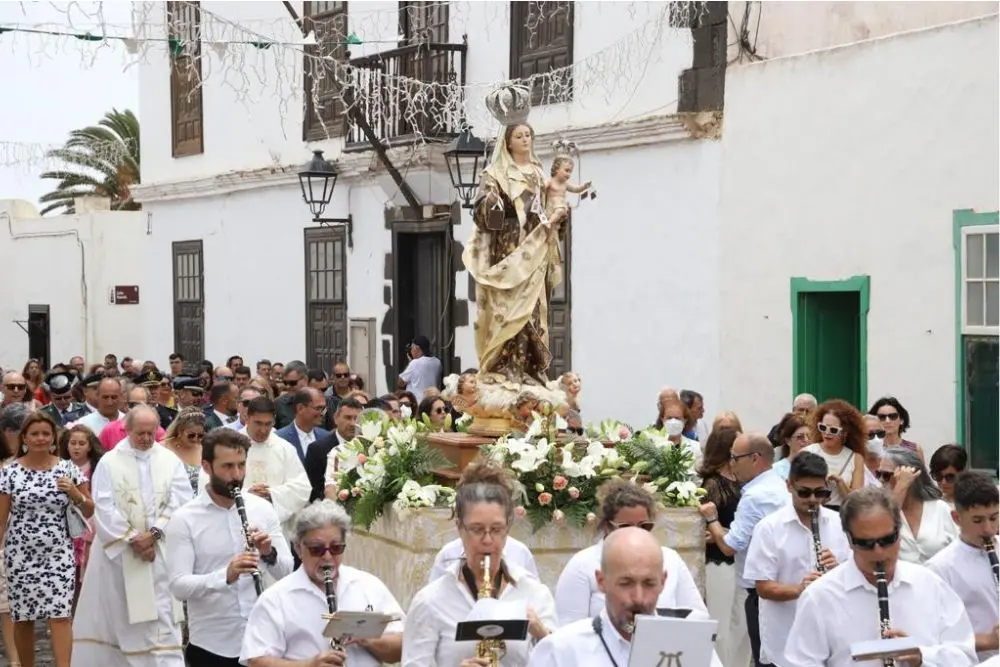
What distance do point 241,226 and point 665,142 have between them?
8797 mm

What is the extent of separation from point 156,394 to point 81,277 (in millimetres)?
16104

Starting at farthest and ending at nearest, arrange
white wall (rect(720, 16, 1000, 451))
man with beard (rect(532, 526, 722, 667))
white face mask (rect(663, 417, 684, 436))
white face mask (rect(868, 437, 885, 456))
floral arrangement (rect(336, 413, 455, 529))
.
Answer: white wall (rect(720, 16, 1000, 451)), white face mask (rect(663, 417, 684, 436)), white face mask (rect(868, 437, 885, 456)), floral arrangement (rect(336, 413, 455, 529)), man with beard (rect(532, 526, 722, 667))

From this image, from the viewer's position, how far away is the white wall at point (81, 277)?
95.9 feet

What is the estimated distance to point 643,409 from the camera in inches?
623

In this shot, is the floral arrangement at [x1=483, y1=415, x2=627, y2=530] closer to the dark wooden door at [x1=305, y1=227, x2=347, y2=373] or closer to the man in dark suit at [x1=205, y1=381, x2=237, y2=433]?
the man in dark suit at [x1=205, y1=381, x2=237, y2=433]

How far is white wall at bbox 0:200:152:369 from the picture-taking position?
95.9ft

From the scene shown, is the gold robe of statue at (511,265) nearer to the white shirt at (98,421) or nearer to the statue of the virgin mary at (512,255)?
the statue of the virgin mary at (512,255)

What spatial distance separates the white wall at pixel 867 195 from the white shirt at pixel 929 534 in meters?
4.92

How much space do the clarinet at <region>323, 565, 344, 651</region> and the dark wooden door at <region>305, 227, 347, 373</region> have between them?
14.8m

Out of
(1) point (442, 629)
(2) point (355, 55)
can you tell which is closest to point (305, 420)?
(1) point (442, 629)

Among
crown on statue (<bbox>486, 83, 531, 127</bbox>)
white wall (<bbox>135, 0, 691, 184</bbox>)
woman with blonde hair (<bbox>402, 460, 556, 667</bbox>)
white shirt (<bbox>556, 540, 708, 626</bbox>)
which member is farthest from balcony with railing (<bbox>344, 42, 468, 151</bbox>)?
woman with blonde hair (<bbox>402, 460, 556, 667</bbox>)

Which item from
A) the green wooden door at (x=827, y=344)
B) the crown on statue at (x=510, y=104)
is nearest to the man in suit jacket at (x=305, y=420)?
the crown on statue at (x=510, y=104)

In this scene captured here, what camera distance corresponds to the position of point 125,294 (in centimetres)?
2880

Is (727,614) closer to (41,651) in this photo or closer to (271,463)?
(271,463)
